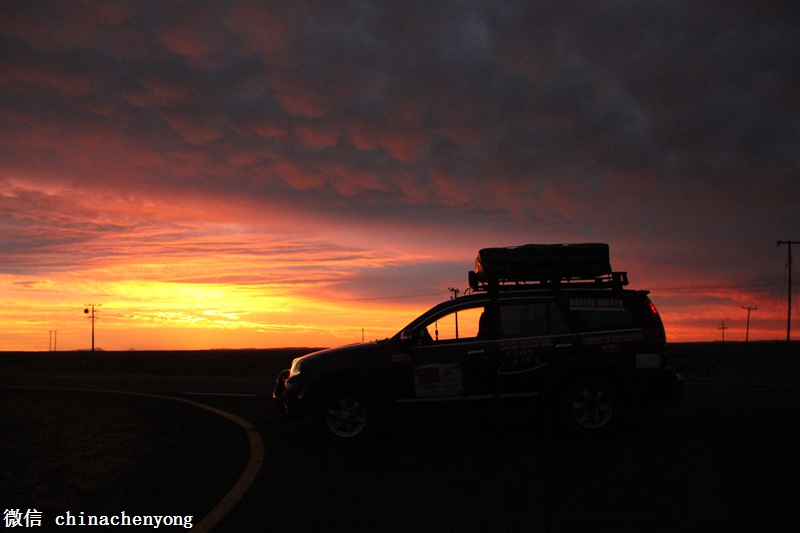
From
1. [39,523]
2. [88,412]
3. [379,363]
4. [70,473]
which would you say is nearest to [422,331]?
[379,363]

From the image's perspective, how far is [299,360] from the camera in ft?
Result: 32.6

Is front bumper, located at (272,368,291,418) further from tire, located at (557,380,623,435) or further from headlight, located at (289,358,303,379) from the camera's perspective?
tire, located at (557,380,623,435)

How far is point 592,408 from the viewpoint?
956 cm

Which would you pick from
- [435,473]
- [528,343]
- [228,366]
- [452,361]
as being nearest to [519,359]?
[528,343]

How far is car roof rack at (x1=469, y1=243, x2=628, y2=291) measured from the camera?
987 cm

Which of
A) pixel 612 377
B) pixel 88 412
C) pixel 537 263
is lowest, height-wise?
pixel 88 412

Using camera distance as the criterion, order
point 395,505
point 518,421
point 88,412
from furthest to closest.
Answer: point 88,412, point 518,421, point 395,505

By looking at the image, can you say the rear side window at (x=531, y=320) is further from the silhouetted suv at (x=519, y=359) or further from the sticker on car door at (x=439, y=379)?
the sticker on car door at (x=439, y=379)

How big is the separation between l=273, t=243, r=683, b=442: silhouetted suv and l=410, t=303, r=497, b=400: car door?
1cm

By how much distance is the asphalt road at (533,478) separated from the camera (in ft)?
18.3

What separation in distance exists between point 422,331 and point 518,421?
2884 millimetres

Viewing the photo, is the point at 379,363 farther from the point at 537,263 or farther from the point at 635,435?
the point at 635,435

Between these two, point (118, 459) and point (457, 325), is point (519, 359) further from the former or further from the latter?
point (118, 459)

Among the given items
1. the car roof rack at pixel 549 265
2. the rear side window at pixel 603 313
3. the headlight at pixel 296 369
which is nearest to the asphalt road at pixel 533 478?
the headlight at pixel 296 369
